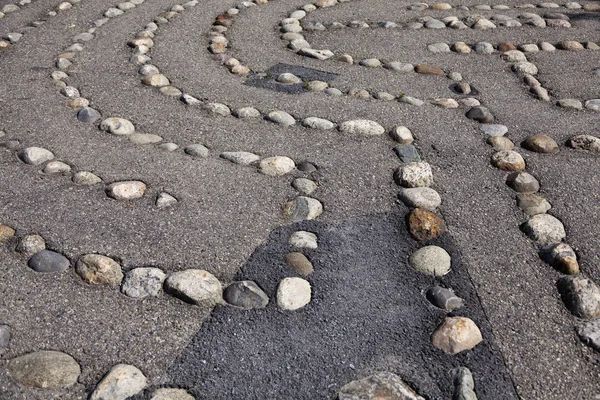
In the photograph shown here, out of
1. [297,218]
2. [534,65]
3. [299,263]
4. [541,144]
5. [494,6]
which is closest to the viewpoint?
[299,263]

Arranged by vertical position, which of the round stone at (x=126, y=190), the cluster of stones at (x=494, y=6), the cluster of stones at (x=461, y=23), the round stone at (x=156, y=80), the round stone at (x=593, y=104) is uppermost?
the round stone at (x=126, y=190)

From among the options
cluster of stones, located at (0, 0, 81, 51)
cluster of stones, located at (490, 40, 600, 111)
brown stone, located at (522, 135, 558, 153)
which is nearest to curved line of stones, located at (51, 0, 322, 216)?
cluster of stones, located at (0, 0, 81, 51)

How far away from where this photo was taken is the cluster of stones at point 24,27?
567 cm

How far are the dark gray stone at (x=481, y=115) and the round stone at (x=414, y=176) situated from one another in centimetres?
90

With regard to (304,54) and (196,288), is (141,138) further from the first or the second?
(304,54)

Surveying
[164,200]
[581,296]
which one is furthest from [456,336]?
[164,200]

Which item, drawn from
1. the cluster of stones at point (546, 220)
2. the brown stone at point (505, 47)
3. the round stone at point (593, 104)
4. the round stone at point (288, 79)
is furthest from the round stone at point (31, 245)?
the brown stone at point (505, 47)

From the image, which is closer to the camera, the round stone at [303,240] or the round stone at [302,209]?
the round stone at [303,240]

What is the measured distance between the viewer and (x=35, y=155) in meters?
3.77

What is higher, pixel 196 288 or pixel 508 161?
pixel 196 288

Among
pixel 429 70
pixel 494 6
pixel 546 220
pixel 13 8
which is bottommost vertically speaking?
pixel 494 6

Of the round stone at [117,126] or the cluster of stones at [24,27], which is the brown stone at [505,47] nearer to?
the round stone at [117,126]

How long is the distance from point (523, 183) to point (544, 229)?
47cm

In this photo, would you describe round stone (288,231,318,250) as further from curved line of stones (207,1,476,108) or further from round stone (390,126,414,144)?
curved line of stones (207,1,476,108)
